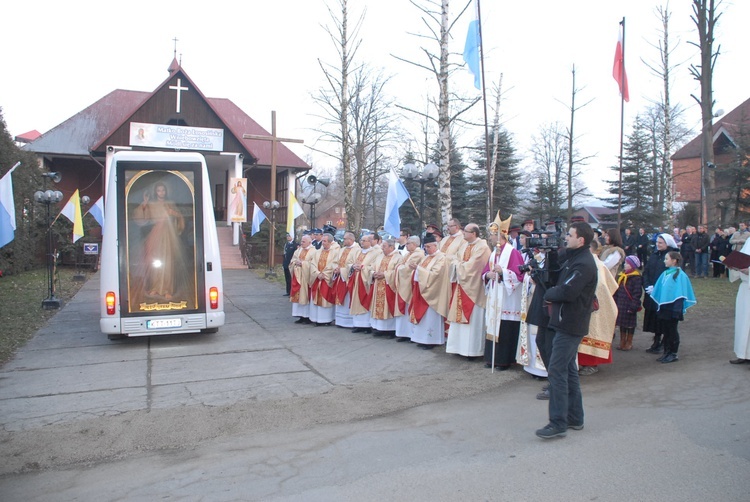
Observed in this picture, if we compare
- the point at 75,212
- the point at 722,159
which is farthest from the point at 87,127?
the point at 722,159

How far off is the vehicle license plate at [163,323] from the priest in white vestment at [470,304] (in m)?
4.58

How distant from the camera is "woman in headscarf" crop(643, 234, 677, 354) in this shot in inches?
359

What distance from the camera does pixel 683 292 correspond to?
8.42 metres

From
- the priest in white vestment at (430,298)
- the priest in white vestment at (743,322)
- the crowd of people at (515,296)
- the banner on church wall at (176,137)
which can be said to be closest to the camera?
the crowd of people at (515,296)

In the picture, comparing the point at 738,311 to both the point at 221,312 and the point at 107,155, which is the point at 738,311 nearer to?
the point at 221,312

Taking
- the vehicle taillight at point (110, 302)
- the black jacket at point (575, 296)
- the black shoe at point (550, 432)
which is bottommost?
the black shoe at point (550, 432)

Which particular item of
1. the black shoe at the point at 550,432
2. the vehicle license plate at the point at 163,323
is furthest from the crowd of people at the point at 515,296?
the vehicle license plate at the point at 163,323

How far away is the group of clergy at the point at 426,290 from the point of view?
830cm

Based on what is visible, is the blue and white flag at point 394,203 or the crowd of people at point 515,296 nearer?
the crowd of people at point 515,296

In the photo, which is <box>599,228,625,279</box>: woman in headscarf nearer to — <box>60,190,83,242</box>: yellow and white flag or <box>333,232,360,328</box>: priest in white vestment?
<box>333,232,360,328</box>: priest in white vestment

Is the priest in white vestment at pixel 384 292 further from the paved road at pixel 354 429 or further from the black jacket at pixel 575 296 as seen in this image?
the black jacket at pixel 575 296

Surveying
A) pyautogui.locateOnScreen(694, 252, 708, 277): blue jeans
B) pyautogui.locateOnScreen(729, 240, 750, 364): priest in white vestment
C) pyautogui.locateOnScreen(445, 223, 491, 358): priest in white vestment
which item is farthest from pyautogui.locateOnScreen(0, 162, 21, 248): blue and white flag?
pyautogui.locateOnScreen(694, 252, 708, 277): blue jeans

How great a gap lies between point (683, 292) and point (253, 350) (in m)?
6.61

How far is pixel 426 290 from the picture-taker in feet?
32.4
